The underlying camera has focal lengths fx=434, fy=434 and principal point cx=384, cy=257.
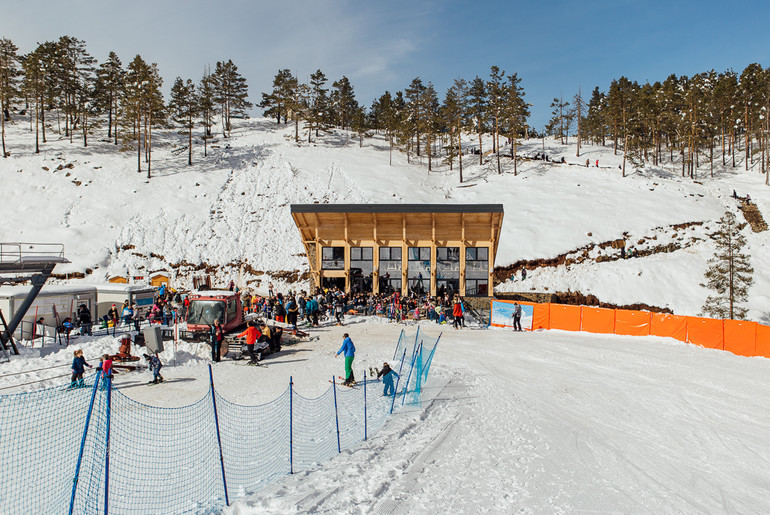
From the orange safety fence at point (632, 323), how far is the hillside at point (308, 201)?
12.8m

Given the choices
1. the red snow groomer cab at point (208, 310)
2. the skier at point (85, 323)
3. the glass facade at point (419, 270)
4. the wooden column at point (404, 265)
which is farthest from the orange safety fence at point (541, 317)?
the skier at point (85, 323)

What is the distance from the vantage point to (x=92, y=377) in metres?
12.2

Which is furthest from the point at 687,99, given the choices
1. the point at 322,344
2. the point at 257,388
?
the point at 257,388

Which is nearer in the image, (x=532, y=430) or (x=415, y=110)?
(x=532, y=430)

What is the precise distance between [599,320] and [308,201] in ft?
113

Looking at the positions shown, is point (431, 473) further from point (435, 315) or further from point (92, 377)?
point (435, 315)

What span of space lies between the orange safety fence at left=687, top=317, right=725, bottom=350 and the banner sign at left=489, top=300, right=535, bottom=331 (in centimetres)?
748

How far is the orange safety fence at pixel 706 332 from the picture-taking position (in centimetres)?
1922

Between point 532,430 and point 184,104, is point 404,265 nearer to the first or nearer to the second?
point 532,430

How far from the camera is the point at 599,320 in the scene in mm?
23000

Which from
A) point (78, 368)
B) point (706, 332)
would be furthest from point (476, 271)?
point (78, 368)

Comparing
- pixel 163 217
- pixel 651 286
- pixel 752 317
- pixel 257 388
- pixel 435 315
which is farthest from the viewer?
pixel 163 217

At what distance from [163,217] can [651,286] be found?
4565cm

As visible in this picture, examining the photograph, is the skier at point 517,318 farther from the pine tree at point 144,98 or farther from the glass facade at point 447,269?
the pine tree at point 144,98
